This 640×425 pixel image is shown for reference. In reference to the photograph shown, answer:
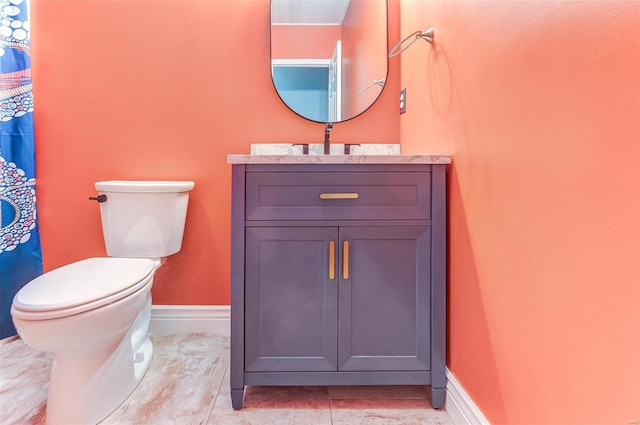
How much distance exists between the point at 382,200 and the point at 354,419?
0.75m

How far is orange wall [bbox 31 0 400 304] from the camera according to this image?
1646mm

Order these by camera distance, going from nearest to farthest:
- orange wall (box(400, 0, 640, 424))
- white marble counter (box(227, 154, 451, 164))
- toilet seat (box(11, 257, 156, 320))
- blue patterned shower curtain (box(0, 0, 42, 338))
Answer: orange wall (box(400, 0, 640, 424)) → toilet seat (box(11, 257, 156, 320)) → white marble counter (box(227, 154, 451, 164)) → blue patterned shower curtain (box(0, 0, 42, 338))

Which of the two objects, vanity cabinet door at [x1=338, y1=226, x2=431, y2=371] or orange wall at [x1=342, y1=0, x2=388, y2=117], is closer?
vanity cabinet door at [x1=338, y1=226, x2=431, y2=371]

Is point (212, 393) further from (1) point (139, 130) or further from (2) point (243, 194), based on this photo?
(1) point (139, 130)

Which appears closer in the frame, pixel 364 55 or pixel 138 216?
pixel 138 216

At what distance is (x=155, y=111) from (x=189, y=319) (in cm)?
110

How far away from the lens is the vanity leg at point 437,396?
1131 mm

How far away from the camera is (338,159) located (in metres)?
1.09

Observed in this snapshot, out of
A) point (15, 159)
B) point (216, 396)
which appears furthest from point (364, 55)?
point (15, 159)

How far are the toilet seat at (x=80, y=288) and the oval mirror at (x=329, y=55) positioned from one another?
42.3 inches

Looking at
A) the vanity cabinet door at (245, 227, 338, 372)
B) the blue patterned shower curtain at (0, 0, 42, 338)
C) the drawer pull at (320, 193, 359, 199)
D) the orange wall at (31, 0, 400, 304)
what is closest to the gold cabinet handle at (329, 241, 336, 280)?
the vanity cabinet door at (245, 227, 338, 372)

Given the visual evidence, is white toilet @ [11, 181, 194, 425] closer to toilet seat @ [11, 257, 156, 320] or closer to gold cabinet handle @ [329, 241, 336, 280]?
toilet seat @ [11, 257, 156, 320]

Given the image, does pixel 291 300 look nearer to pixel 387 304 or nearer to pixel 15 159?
pixel 387 304

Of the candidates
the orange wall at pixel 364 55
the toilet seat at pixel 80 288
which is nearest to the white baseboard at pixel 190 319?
the toilet seat at pixel 80 288
